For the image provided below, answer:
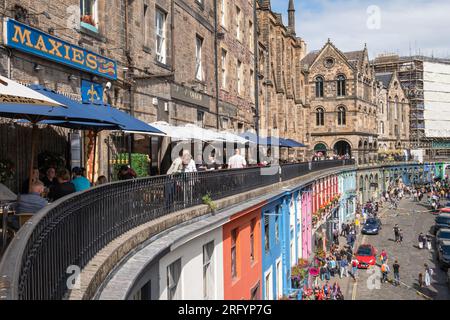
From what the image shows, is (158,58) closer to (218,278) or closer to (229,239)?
(229,239)

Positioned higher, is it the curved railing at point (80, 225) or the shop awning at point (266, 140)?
the shop awning at point (266, 140)

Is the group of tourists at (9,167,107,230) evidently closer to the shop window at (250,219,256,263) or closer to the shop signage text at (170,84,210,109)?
the shop window at (250,219,256,263)

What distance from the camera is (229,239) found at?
12.4 m

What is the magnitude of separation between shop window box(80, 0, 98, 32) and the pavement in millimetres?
17990

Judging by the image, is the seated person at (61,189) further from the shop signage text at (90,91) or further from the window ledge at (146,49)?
the window ledge at (146,49)

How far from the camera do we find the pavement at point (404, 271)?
81.1 ft

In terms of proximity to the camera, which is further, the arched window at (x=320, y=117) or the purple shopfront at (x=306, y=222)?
the arched window at (x=320, y=117)

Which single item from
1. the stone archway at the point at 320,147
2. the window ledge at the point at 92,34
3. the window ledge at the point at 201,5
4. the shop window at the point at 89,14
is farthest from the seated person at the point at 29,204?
the stone archway at the point at 320,147

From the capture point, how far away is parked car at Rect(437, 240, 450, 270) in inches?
1158

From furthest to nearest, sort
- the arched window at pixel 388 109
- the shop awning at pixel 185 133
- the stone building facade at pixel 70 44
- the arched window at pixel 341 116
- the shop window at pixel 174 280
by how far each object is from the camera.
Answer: the arched window at pixel 388 109 → the arched window at pixel 341 116 → the shop awning at pixel 185 133 → the stone building facade at pixel 70 44 → the shop window at pixel 174 280

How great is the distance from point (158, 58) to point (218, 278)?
364 inches

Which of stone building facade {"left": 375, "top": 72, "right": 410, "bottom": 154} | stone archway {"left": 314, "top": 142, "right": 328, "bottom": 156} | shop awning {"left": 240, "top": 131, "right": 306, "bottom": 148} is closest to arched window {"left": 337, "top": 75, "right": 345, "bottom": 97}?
stone archway {"left": 314, "top": 142, "right": 328, "bottom": 156}

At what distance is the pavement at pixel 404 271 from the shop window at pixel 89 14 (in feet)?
59.0

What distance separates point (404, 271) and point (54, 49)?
84.2 feet
